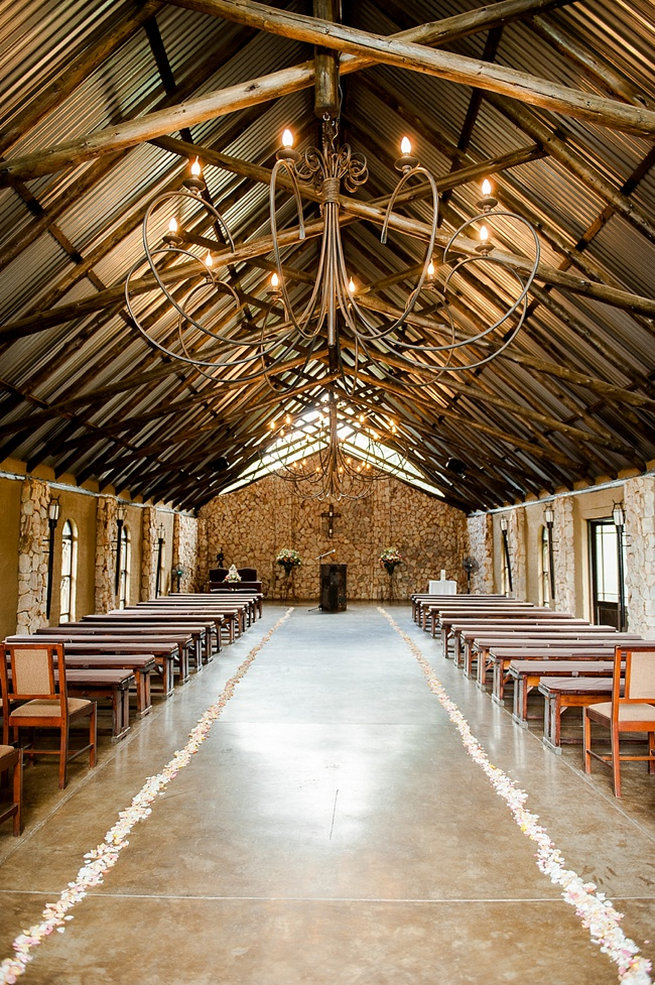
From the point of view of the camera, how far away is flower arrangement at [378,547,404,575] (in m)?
18.4

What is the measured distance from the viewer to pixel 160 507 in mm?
15961

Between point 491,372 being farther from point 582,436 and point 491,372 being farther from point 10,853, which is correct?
point 10,853

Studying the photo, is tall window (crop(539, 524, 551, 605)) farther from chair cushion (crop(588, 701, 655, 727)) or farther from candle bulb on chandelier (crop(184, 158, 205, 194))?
candle bulb on chandelier (crop(184, 158, 205, 194))

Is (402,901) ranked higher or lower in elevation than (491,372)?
lower

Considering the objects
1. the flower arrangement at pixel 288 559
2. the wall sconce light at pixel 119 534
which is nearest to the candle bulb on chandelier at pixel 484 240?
the wall sconce light at pixel 119 534

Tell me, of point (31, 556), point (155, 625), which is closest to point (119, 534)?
point (31, 556)

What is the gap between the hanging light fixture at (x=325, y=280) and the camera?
3.23 meters

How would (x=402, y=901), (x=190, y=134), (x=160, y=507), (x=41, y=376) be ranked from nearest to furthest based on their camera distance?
(x=402, y=901)
(x=190, y=134)
(x=41, y=376)
(x=160, y=507)

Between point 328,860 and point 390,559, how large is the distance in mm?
15104

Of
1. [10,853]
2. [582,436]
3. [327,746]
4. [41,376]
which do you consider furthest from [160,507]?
[10,853]

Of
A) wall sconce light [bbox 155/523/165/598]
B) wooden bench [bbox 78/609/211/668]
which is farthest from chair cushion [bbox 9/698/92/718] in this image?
wall sconce light [bbox 155/523/165/598]

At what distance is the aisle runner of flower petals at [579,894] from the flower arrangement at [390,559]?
43.7 ft

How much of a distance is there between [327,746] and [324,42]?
16.2 feet

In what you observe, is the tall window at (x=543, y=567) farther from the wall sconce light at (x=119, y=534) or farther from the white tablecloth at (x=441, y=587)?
the wall sconce light at (x=119, y=534)
